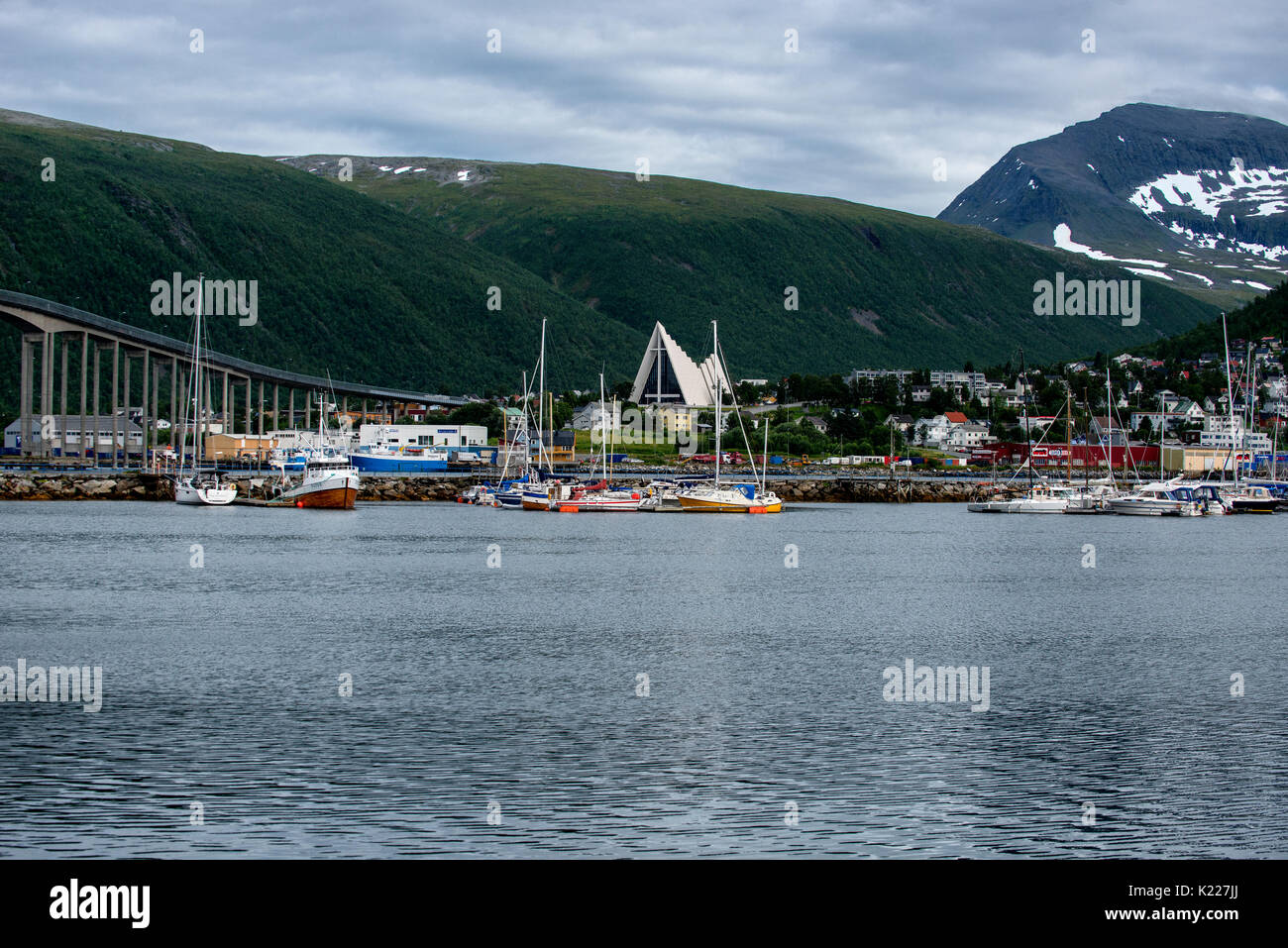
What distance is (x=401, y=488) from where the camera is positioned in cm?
11944

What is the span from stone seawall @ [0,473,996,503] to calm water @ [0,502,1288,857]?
190ft

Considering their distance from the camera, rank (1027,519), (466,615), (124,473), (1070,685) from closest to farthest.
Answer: (1070,685) < (466,615) < (1027,519) < (124,473)

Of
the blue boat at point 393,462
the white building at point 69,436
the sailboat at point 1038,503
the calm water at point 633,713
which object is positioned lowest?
the calm water at point 633,713

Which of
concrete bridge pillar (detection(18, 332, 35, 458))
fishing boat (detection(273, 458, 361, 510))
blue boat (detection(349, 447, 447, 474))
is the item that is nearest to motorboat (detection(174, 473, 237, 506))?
fishing boat (detection(273, 458, 361, 510))

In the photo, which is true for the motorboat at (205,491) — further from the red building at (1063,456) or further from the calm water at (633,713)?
the red building at (1063,456)

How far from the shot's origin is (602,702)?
24531 mm

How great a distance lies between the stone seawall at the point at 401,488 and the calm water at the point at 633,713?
5777 cm

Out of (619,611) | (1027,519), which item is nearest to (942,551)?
(619,611)

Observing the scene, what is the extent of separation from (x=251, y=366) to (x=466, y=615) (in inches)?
5532

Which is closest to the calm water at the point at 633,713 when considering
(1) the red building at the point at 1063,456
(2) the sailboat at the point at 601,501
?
(2) the sailboat at the point at 601,501

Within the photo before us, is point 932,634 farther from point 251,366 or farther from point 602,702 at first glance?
point 251,366

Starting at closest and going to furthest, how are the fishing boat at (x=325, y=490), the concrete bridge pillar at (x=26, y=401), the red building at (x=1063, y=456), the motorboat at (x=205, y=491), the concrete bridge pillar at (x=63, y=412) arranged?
the fishing boat at (x=325, y=490), the motorboat at (x=205, y=491), the concrete bridge pillar at (x=63, y=412), the concrete bridge pillar at (x=26, y=401), the red building at (x=1063, y=456)

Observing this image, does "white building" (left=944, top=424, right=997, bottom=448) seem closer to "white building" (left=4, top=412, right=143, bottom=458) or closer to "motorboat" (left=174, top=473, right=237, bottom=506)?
"white building" (left=4, top=412, right=143, bottom=458)

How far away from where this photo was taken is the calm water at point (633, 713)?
629 inches
